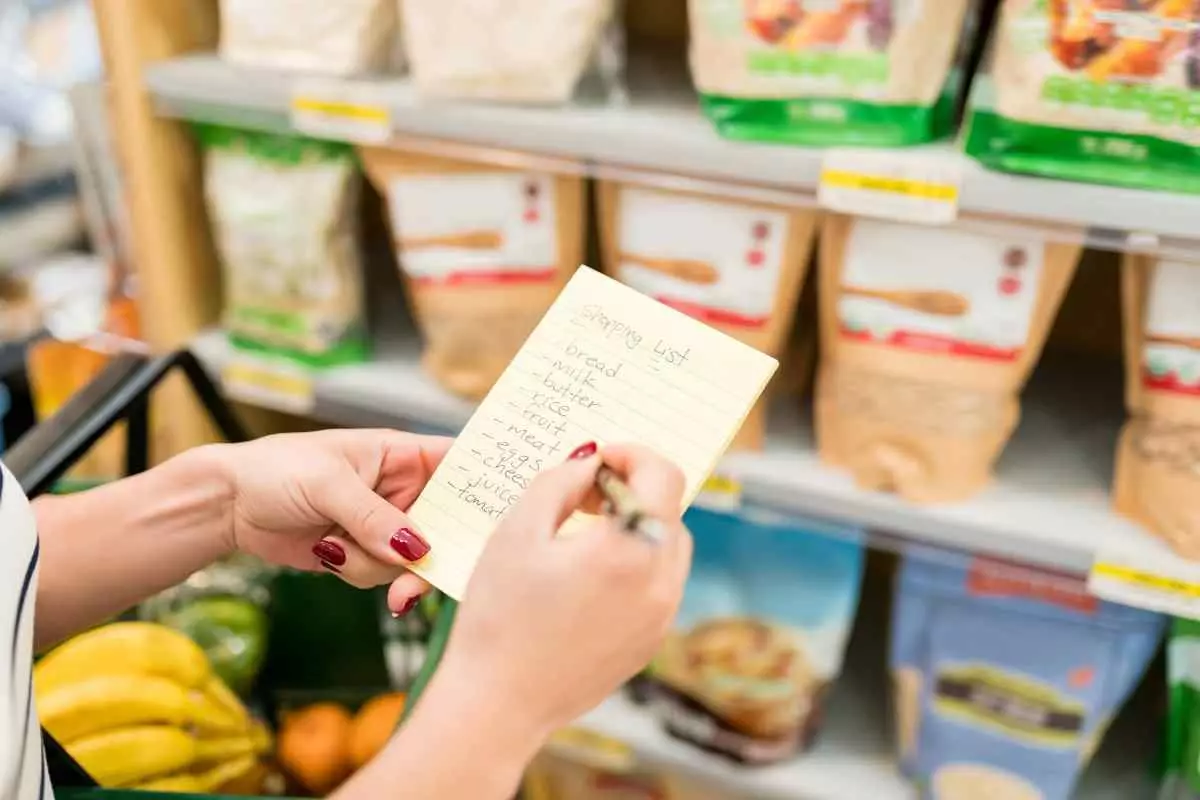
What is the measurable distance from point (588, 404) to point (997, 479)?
26.9 inches

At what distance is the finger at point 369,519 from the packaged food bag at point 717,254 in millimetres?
523

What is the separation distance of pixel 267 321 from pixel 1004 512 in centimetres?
97

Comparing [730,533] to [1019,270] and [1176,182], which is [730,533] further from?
[1176,182]

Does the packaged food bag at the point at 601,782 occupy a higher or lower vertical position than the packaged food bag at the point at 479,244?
lower

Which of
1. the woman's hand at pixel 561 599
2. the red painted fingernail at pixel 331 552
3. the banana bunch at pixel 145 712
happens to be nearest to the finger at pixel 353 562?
the red painted fingernail at pixel 331 552

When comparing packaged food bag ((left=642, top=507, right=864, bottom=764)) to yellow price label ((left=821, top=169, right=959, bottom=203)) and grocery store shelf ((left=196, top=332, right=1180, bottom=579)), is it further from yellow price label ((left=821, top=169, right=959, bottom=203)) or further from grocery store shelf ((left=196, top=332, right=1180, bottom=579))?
yellow price label ((left=821, top=169, right=959, bottom=203))

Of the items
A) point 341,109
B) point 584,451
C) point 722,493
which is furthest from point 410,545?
point 341,109

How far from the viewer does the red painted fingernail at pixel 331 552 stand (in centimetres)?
74

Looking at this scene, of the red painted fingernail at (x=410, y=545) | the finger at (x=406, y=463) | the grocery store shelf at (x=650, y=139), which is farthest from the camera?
the grocery store shelf at (x=650, y=139)

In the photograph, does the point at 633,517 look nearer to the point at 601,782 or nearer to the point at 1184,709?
the point at 1184,709

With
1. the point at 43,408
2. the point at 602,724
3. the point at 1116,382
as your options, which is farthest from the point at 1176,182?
the point at 43,408

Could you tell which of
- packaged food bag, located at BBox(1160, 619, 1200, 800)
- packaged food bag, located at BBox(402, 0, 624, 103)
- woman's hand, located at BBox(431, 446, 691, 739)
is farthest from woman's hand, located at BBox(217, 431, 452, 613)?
packaged food bag, located at BBox(1160, 619, 1200, 800)

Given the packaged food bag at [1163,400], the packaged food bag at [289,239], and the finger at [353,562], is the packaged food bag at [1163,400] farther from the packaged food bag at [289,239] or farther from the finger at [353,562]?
the packaged food bag at [289,239]

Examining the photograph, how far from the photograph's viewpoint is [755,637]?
1348mm
